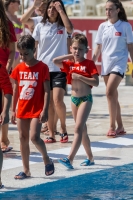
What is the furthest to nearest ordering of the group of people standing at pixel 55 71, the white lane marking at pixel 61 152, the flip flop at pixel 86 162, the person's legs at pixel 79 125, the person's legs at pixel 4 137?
the person's legs at pixel 4 137, the white lane marking at pixel 61 152, the flip flop at pixel 86 162, the person's legs at pixel 79 125, the group of people standing at pixel 55 71

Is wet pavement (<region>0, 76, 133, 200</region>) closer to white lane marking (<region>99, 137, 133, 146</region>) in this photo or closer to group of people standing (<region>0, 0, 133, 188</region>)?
white lane marking (<region>99, 137, 133, 146</region>)

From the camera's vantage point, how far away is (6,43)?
7492mm

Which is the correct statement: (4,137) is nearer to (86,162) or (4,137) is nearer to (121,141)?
(86,162)

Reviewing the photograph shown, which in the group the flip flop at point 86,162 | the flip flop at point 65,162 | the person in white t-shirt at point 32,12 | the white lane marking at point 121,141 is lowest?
the white lane marking at point 121,141

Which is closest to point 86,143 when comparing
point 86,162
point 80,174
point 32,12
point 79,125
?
point 86,162

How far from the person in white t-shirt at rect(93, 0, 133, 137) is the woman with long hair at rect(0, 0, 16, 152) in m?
1.67

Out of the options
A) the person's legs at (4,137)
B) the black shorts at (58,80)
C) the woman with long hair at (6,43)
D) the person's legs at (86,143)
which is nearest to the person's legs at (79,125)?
the person's legs at (86,143)

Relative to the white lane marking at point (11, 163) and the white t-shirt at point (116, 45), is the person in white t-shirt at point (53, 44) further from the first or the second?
the white lane marking at point (11, 163)

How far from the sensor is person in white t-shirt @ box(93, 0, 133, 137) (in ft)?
29.6

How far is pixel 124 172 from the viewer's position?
707cm

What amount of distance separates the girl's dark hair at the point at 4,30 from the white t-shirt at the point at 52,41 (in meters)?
1.33

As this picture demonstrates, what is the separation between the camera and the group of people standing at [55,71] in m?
6.61

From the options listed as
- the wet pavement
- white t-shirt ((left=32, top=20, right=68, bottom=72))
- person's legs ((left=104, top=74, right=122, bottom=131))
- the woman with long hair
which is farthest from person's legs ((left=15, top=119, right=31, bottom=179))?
person's legs ((left=104, top=74, right=122, bottom=131))

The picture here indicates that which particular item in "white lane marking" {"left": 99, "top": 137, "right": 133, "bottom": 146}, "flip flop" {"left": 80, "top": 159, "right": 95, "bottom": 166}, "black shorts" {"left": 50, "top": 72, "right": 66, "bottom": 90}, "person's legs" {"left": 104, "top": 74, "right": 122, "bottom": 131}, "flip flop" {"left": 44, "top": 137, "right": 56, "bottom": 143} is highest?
"black shorts" {"left": 50, "top": 72, "right": 66, "bottom": 90}
